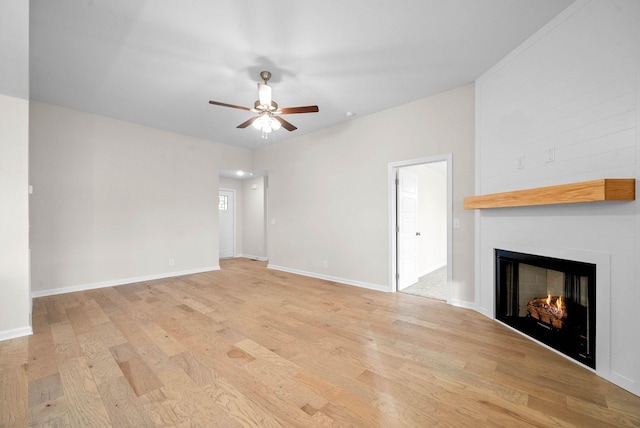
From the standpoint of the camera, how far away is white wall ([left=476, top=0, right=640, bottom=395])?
174cm

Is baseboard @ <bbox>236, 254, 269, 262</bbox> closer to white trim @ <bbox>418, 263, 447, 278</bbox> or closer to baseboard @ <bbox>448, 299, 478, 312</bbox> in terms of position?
white trim @ <bbox>418, 263, 447, 278</bbox>

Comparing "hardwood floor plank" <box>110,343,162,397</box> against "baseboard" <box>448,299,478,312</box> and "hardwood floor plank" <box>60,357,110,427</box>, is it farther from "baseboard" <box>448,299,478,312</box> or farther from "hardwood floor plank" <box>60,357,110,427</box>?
"baseboard" <box>448,299,478,312</box>

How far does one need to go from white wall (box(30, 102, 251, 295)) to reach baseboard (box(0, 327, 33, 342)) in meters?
1.74

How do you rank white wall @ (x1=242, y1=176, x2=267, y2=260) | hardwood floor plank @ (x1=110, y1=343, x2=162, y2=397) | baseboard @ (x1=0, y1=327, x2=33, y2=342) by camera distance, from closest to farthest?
hardwood floor plank @ (x1=110, y1=343, x2=162, y2=397)
baseboard @ (x1=0, y1=327, x2=33, y2=342)
white wall @ (x1=242, y1=176, x2=267, y2=260)

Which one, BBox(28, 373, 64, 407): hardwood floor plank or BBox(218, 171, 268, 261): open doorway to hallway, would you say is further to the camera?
BBox(218, 171, 268, 261): open doorway to hallway

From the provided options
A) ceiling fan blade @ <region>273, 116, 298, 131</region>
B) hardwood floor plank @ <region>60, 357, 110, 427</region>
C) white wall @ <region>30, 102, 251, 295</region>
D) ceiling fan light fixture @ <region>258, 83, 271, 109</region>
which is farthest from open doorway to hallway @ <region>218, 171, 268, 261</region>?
hardwood floor plank @ <region>60, 357, 110, 427</region>

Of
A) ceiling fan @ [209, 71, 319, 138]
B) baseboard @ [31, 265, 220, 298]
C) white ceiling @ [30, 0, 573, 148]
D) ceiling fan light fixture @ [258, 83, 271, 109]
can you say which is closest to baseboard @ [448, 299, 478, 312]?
white ceiling @ [30, 0, 573, 148]

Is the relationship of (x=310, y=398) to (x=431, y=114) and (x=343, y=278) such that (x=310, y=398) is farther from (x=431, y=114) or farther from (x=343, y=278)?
(x=431, y=114)

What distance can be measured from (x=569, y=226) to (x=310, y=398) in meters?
2.49

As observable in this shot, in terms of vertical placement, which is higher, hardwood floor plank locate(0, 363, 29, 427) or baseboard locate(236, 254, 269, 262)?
hardwood floor plank locate(0, 363, 29, 427)

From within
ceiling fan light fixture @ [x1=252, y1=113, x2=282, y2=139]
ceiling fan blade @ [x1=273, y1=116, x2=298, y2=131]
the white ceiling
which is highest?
the white ceiling

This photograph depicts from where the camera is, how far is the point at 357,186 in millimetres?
4418

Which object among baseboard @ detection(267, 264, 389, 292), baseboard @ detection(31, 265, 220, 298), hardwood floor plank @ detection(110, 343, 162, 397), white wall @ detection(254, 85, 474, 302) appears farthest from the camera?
baseboard @ detection(267, 264, 389, 292)

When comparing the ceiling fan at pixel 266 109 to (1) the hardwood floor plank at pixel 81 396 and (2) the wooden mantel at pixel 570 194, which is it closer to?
(2) the wooden mantel at pixel 570 194
